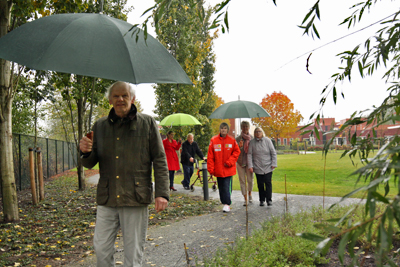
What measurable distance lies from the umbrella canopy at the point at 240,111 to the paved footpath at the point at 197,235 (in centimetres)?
257

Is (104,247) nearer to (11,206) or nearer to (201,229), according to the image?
(201,229)

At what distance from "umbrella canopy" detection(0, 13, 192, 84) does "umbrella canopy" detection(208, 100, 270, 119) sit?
253 inches

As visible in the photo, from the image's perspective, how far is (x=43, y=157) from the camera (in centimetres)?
1722

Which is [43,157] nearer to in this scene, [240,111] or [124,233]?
[240,111]

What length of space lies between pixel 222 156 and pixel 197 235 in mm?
2446

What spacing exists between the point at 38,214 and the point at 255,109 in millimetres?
6428

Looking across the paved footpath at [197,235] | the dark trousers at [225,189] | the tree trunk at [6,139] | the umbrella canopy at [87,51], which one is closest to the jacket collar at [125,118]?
the umbrella canopy at [87,51]

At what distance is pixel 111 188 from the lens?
2.97 m

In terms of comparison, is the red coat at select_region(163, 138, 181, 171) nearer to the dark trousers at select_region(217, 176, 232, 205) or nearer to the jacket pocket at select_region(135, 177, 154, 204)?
the dark trousers at select_region(217, 176, 232, 205)

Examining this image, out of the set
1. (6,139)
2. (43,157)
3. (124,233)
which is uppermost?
(6,139)

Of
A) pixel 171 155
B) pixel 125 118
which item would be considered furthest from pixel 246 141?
pixel 125 118

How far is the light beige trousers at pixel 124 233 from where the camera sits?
291 cm

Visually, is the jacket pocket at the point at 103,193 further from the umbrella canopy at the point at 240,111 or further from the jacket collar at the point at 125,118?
the umbrella canopy at the point at 240,111

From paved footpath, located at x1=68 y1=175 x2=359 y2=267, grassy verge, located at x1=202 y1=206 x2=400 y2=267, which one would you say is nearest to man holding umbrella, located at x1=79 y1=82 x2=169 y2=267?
paved footpath, located at x1=68 y1=175 x2=359 y2=267
